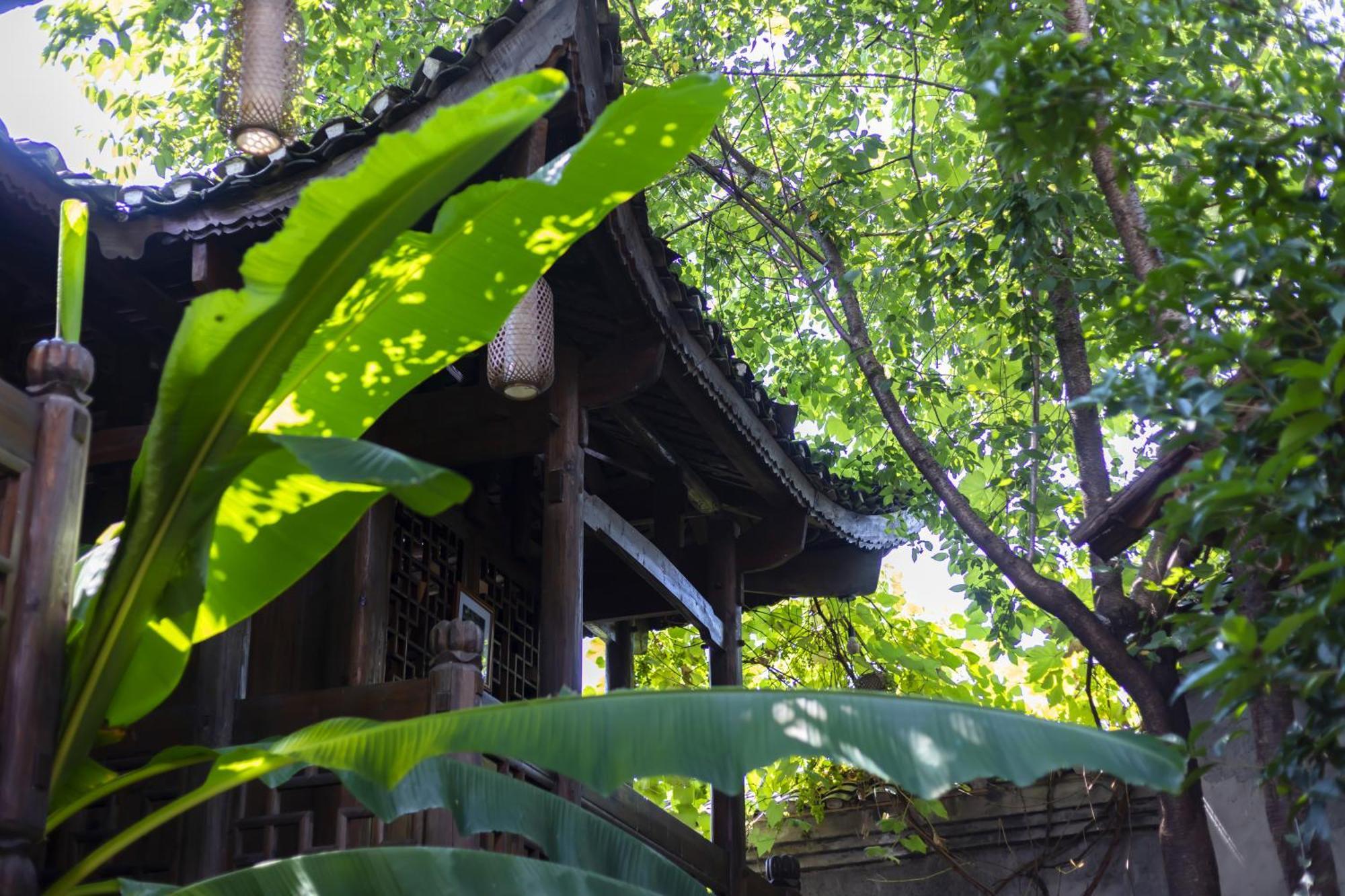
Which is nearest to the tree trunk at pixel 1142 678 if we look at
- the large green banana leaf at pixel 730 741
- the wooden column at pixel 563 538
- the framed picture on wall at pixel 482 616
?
the wooden column at pixel 563 538

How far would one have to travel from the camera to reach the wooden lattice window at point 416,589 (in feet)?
23.2

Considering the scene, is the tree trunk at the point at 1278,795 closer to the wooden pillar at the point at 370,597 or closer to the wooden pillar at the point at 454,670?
the wooden pillar at the point at 454,670

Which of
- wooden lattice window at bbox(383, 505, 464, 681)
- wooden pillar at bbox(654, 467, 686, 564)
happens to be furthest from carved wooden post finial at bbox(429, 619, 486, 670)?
wooden pillar at bbox(654, 467, 686, 564)

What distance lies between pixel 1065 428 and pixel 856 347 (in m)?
1.57

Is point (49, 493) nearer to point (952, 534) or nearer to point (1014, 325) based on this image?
point (1014, 325)

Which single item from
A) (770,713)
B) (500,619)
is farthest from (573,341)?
(770,713)

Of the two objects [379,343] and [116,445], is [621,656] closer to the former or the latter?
[116,445]

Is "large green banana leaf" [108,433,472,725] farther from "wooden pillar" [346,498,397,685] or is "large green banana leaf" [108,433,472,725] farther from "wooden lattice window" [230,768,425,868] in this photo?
"wooden pillar" [346,498,397,685]

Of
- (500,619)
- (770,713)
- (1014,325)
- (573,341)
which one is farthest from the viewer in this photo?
(500,619)

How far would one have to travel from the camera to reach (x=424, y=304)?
383 cm

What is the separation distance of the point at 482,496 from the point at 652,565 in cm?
112

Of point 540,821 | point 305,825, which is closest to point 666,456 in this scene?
point 305,825

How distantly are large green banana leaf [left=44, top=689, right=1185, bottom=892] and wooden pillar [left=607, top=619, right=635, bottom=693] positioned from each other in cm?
619

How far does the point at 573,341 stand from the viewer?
6.68 meters
